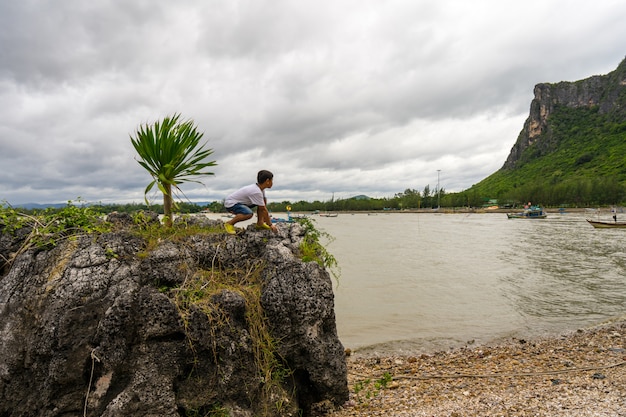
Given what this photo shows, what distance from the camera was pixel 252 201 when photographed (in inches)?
241

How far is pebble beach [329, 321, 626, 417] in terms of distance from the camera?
5.10m

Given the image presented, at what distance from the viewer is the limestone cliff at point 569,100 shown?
6358 inches

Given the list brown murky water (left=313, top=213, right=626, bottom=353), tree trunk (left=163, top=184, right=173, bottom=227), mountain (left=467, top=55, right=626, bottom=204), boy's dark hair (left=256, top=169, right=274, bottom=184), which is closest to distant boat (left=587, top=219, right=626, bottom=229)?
brown murky water (left=313, top=213, right=626, bottom=353)

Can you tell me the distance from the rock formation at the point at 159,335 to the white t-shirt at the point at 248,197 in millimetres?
1170

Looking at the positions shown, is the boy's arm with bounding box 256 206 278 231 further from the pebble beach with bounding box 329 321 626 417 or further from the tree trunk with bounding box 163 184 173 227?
the pebble beach with bounding box 329 321 626 417

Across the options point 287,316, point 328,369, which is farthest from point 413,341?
point 287,316

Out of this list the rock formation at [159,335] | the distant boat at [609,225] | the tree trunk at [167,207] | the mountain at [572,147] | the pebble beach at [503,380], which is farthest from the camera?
the mountain at [572,147]

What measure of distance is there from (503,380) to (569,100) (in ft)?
735

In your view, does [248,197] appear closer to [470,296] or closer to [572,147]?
[470,296]

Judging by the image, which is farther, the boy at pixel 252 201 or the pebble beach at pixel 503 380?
the boy at pixel 252 201

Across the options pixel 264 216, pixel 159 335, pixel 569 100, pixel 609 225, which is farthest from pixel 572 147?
pixel 159 335

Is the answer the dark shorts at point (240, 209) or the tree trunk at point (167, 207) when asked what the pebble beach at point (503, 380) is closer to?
the dark shorts at point (240, 209)

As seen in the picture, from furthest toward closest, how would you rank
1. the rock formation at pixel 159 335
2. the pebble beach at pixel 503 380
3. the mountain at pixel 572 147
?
the mountain at pixel 572 147 → the pebble beach at pixel 503 380 → the rock formation at pixel 159 335

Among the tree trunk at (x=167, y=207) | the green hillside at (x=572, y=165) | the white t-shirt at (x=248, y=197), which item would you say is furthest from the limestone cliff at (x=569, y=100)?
the tree trunk at (x=167, y=207)
